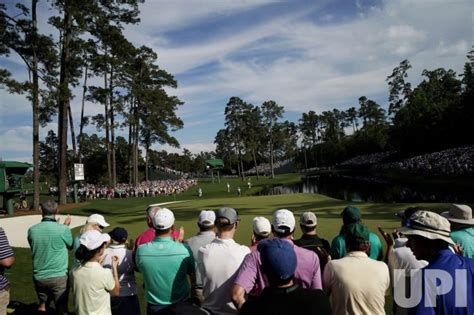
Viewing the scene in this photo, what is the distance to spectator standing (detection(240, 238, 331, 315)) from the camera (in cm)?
261

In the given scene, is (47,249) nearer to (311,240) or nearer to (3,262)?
(3,262)

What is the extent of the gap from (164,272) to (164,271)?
0.03 feet

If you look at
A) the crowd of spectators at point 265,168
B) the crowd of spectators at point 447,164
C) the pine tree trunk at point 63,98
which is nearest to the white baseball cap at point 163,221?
the pine tree trunk at point 63,98

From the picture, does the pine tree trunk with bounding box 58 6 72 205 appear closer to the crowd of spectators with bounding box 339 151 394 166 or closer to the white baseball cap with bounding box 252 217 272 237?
the white baseball cap with bounding box 252 217 272 237

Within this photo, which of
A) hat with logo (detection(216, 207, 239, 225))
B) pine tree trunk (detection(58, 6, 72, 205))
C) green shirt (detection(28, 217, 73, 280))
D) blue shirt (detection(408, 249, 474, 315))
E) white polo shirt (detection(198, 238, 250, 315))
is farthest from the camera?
pine tree trunk (detection(58, 6, 72, 205))

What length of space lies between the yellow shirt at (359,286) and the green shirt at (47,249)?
4.04m

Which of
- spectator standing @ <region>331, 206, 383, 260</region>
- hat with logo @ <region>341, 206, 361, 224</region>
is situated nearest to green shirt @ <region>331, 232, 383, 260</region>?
spectator standing @ <region>331, 206, 383, 260</region>

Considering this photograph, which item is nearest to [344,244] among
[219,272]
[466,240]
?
[466,240]

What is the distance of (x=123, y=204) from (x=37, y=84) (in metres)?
13.5

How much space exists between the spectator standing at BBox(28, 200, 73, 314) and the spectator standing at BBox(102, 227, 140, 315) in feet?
4.16

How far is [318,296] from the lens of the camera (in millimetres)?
2717

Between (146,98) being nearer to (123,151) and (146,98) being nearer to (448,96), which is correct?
(123,151)

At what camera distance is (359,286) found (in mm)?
3496

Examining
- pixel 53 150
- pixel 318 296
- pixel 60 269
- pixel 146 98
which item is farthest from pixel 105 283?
pixel 53 150
